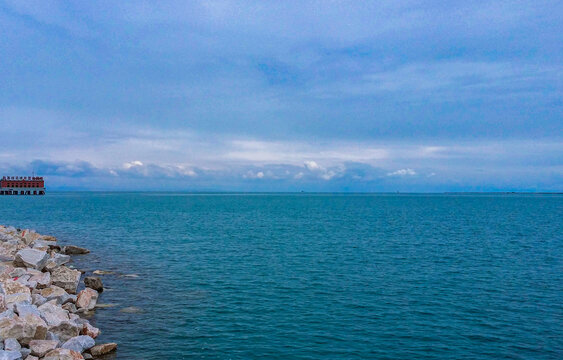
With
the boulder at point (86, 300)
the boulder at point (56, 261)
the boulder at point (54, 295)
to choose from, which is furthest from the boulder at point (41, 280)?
the boulder at point (56, 261)

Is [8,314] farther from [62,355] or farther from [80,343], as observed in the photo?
[62,355]

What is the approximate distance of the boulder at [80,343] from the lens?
17.8 m

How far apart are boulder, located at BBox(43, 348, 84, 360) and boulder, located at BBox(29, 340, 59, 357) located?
12.1 inches

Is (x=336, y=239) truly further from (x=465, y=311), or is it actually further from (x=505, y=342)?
(x=505, y=342)

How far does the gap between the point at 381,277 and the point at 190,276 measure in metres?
15.5

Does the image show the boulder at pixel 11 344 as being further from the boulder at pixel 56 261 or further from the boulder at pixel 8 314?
the boulder at pixel 56 261

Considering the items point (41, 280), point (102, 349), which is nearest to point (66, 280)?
point (41, 280)

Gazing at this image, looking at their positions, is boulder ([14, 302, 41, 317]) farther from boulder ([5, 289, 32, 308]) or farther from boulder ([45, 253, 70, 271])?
boulder ([45, 253, 70, 271])

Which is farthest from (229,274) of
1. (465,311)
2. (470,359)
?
(470,359)

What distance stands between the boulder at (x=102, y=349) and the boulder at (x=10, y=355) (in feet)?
10.4

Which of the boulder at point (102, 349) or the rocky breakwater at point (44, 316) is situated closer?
the rocky breakwater at point (44, 316)

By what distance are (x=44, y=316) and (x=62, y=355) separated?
376 cm

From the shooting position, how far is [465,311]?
24484 millimetres

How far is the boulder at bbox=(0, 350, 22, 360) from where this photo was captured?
15.0m
